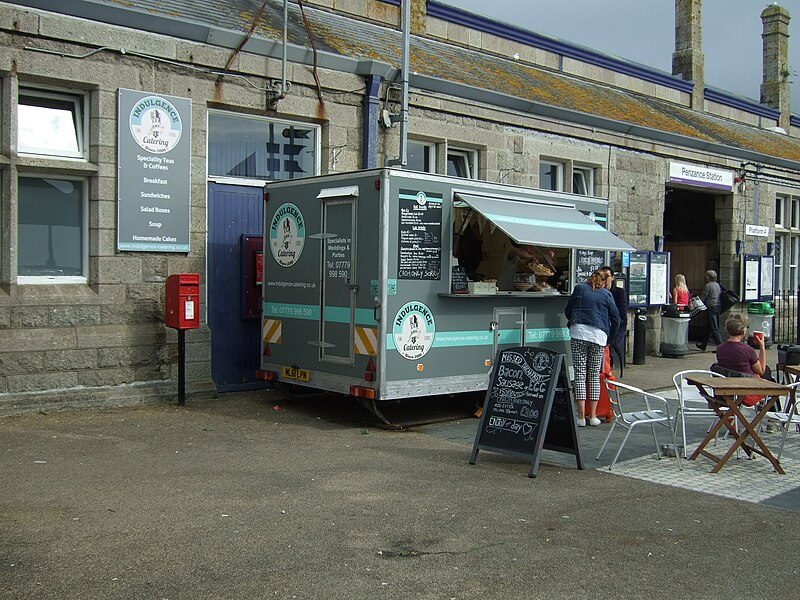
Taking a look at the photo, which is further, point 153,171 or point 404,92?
point 404,92

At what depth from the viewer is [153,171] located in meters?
10.6

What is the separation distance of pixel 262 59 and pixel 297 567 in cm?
813

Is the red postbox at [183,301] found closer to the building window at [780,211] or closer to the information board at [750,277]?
the information board at [750,277]

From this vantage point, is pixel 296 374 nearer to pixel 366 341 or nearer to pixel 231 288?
pixel 366 341

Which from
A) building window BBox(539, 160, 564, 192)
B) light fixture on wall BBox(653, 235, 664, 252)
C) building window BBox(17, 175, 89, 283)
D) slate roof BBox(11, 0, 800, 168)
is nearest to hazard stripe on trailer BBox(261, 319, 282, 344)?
building window BBox(17, 175, 89, 283)

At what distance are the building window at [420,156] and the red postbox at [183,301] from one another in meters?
4.64

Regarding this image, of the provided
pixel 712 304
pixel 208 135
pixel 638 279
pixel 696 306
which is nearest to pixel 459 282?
pixel 208 135

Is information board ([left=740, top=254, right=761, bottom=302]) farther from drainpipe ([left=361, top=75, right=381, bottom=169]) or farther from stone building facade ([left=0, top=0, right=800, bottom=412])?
drainpipe ([left=361, top=75, right=381, bottom=169])

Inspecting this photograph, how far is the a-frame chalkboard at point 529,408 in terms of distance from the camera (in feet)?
25.1

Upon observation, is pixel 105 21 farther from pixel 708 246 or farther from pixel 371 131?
pixel 708 246

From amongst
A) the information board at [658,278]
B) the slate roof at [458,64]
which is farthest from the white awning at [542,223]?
the information board at [658,278]

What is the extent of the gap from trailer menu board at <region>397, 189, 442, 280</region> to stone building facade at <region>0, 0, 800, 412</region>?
2962mm

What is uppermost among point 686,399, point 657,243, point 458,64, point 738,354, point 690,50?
point 690,50

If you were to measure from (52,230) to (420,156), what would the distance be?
19.4 feet
